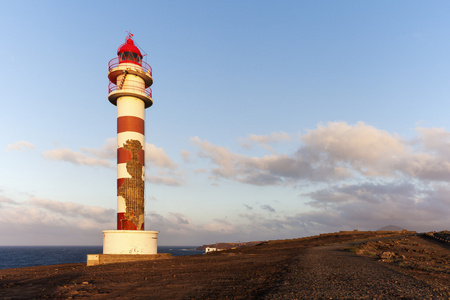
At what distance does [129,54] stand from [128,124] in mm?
6845

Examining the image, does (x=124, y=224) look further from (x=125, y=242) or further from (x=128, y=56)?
(x=128, y=56)

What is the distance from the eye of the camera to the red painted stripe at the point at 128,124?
26047 millimetres

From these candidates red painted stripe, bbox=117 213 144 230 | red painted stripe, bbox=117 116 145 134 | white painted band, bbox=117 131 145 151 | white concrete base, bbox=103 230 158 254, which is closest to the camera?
white concrete base, bbox=103 230 158 254

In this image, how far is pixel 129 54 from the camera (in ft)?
92.4

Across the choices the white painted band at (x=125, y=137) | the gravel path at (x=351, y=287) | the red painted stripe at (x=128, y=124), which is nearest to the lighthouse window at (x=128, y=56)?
the red painted stripe at (x=128, y=124)

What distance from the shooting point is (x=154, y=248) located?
82.1 ft

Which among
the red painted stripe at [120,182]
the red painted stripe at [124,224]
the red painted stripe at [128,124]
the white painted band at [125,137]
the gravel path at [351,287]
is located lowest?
the gravel path at [351,287]

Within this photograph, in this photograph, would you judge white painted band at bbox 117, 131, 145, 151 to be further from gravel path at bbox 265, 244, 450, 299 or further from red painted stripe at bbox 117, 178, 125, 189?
gravel path at bbox 265, 244, 450, 299

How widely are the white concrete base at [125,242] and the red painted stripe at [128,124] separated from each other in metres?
8.30

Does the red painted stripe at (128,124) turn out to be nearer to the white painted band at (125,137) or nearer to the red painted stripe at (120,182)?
the white painted band at (125,137)

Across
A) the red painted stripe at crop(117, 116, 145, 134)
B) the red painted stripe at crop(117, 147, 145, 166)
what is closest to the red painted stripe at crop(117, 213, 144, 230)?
the red painted stripe at crop(117, 147, 145, 166)

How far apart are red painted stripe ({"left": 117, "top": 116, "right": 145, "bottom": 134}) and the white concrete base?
8302mm

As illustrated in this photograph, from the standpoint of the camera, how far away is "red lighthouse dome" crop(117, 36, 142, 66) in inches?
1103

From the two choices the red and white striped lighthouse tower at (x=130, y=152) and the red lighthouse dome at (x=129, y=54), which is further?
the red lighthouse dome at (x=129, y=54)
